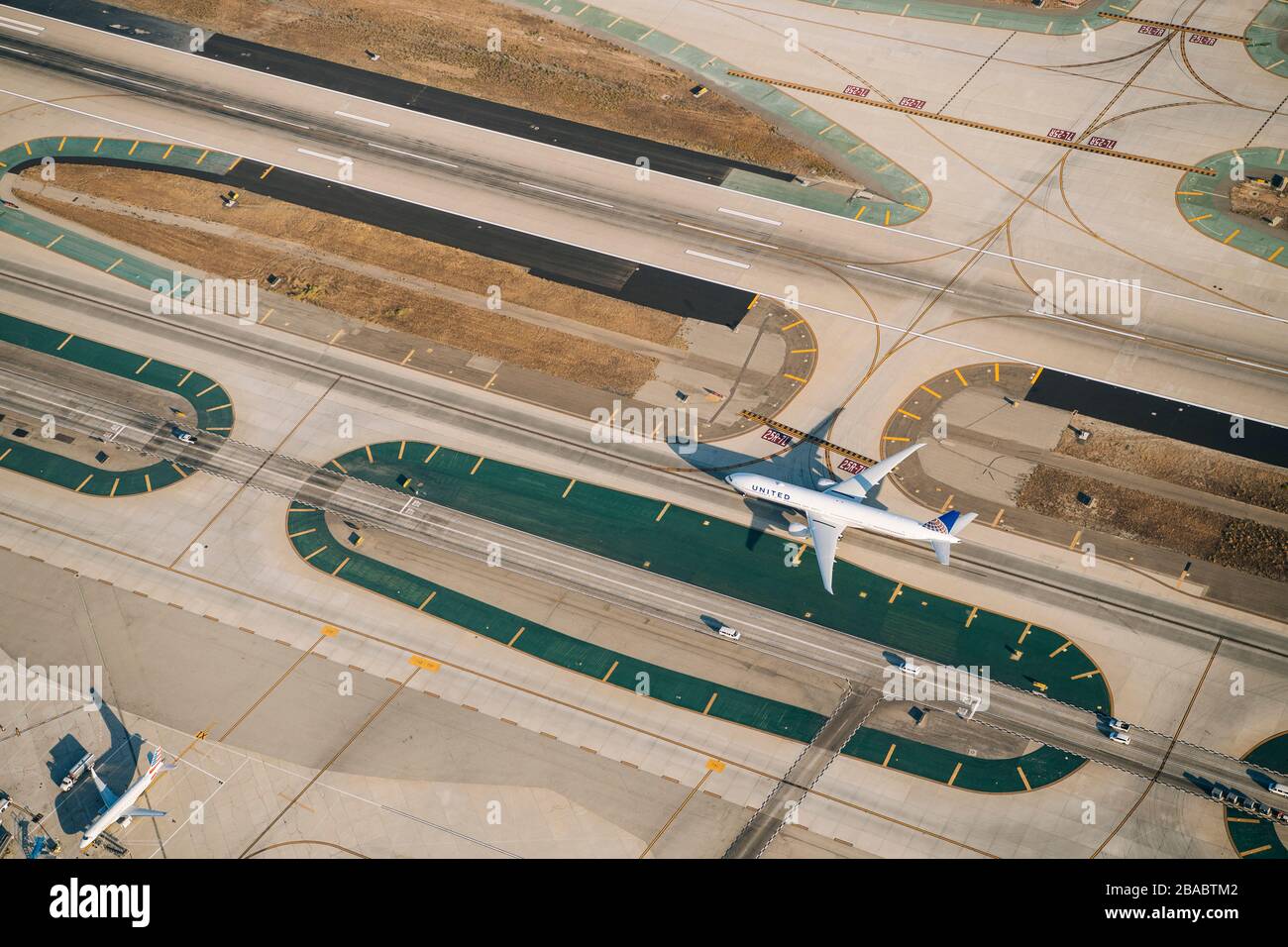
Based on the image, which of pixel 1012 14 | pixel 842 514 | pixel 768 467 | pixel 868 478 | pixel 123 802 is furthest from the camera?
pixel 1012 14

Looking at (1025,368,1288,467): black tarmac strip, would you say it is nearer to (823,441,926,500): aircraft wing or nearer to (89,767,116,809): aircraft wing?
(823,441,926,500): aircraft wing

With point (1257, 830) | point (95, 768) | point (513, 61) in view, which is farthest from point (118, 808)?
point (513, 61)

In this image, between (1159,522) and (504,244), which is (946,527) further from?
(504,244)

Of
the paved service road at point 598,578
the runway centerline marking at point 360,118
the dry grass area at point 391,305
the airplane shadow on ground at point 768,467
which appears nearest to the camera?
the paved service road at point 598,578

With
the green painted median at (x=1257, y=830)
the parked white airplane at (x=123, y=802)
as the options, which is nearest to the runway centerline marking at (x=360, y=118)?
the parked white airplane at (x=123, y=802)

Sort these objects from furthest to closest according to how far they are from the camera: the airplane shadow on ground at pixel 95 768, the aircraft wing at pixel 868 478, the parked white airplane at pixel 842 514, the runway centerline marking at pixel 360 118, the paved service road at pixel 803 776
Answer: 1. the runway centerline marking at pixel 360 118
2. the aircraft wing at pixel 868 478
3. the parked white airplane at pixel 842 514
4. the airplane shadow on ground at pixel 95 768
5. the paved service road at pixel 803 776

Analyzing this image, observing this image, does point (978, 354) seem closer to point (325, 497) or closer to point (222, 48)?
point (325, 497)

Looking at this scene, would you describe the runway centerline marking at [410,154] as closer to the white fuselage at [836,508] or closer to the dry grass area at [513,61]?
the dry grass area at [513,61]
